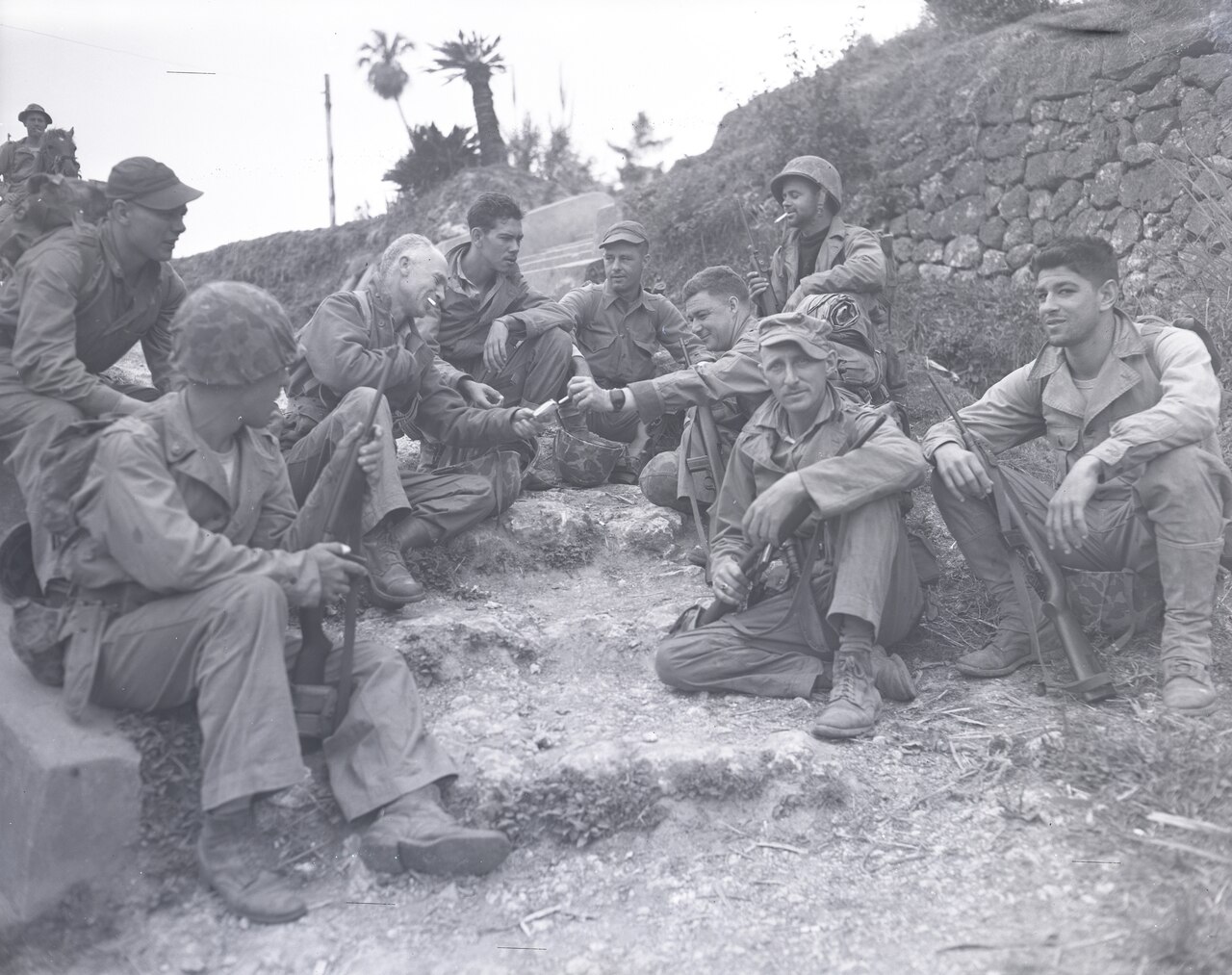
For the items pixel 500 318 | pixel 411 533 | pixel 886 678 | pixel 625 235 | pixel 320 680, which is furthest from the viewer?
pixel 625 235

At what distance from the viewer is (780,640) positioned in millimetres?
4367

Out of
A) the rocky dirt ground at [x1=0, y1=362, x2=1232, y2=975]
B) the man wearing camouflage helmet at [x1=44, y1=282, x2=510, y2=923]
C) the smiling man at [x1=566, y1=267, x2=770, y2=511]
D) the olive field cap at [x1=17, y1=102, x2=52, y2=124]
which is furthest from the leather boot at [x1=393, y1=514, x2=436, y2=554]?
the olive field cap at [x1=17, y1=102, x2=52, y2=124]

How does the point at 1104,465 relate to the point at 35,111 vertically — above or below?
below

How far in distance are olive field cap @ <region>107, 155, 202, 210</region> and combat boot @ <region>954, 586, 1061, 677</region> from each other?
3.79m

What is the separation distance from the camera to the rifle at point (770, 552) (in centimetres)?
424

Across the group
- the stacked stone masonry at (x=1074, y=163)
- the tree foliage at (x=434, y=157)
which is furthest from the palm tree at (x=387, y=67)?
the stacked stone masonry at (x=1074, y=163)

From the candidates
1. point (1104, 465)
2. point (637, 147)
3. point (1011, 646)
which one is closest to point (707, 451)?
point (1011, 646)

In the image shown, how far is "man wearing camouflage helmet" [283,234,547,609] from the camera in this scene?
16.1 feet

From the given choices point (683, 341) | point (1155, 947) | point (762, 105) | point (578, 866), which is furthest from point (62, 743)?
point (762, 105)

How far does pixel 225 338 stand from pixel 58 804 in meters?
1.46

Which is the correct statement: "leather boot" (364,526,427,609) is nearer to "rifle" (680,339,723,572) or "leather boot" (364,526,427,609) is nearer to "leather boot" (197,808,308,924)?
"rifle" (680,339,723,572)

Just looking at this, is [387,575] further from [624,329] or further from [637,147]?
[637,147]

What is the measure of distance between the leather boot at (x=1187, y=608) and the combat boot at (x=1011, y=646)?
0.47 m

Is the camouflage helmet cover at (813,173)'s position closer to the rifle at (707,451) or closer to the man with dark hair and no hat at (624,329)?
the man with dark hair and no hat at (624,329)
